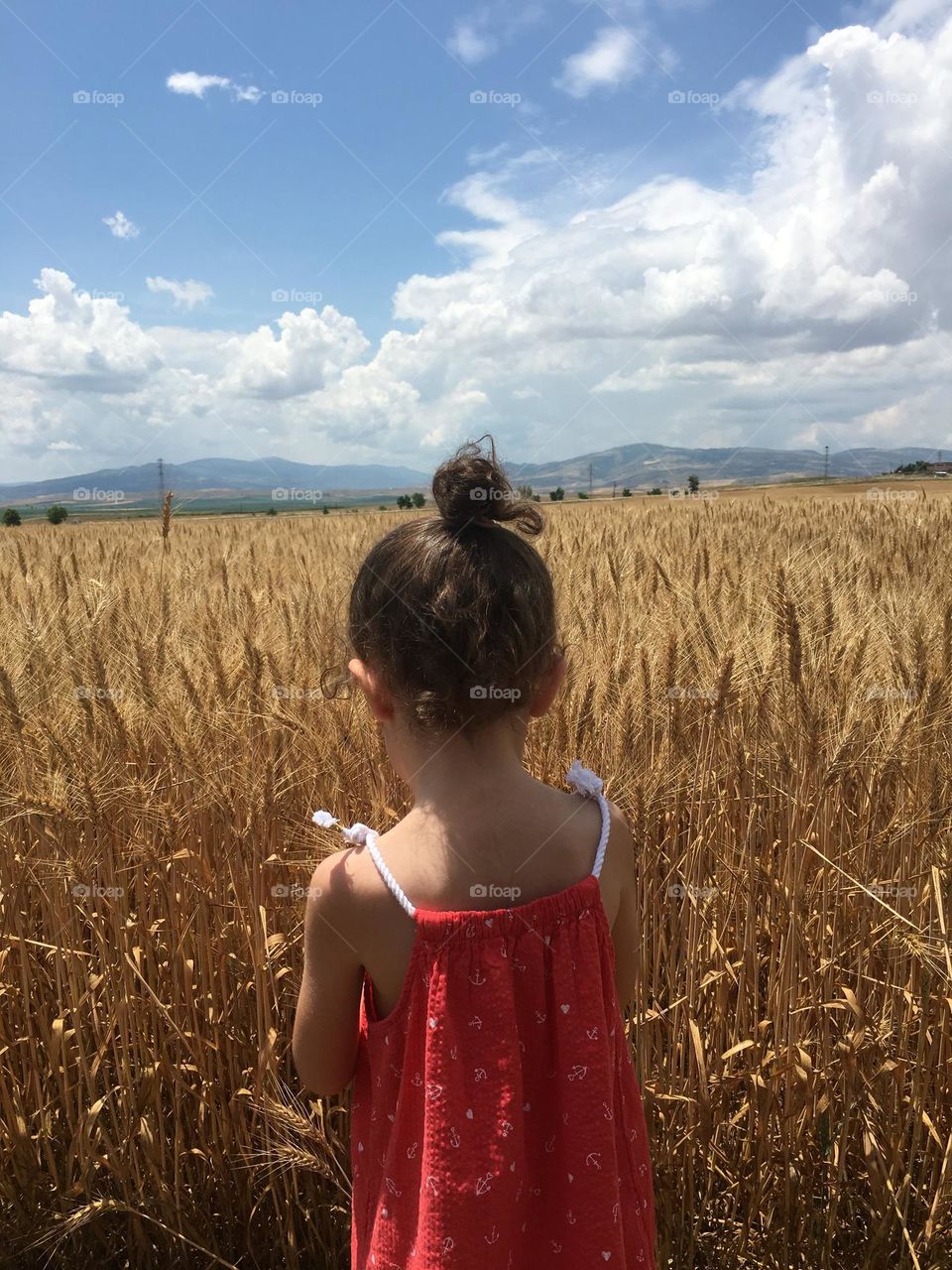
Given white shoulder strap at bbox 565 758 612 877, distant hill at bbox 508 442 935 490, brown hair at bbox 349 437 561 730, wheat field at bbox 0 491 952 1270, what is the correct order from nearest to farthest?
brown hair at bbox 349 437 561 730
white shoulder strap at bbox 565 758 612 877
wheat field at bbox 0 491 952 1270
distant hill at bbox 508 442 935 490

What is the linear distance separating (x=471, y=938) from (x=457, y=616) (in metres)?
0.40

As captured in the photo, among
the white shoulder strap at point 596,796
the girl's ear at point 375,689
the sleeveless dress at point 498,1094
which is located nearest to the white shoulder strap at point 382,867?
the sleeveless dress at point 498,1094

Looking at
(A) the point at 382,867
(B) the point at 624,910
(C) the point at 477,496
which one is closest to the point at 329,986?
(A) the point at 382,867

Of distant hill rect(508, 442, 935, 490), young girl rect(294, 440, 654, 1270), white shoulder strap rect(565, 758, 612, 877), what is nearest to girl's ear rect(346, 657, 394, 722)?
young girl rect(294, 440, 654, 1270)

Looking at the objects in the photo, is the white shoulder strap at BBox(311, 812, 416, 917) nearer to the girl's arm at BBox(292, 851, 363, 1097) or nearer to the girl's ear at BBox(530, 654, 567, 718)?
the girl's arm at BBox(292, 851, 363, 1097)

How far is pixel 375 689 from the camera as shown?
112 cm

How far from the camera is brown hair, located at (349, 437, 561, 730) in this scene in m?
1.03

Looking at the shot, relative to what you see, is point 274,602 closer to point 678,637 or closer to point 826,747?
point 678,637

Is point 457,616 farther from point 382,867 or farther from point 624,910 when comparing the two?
point 624,910

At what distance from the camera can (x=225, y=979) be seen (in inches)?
69.1

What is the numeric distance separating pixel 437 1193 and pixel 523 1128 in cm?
14

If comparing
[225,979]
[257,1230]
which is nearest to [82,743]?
[225,979]

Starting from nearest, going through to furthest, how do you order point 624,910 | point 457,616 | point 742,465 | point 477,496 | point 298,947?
point 457,616
point 477,496
point 624,910
point 298,947
point 742,465

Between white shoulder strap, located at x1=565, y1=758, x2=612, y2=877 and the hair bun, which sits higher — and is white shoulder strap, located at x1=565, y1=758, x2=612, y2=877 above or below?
below
